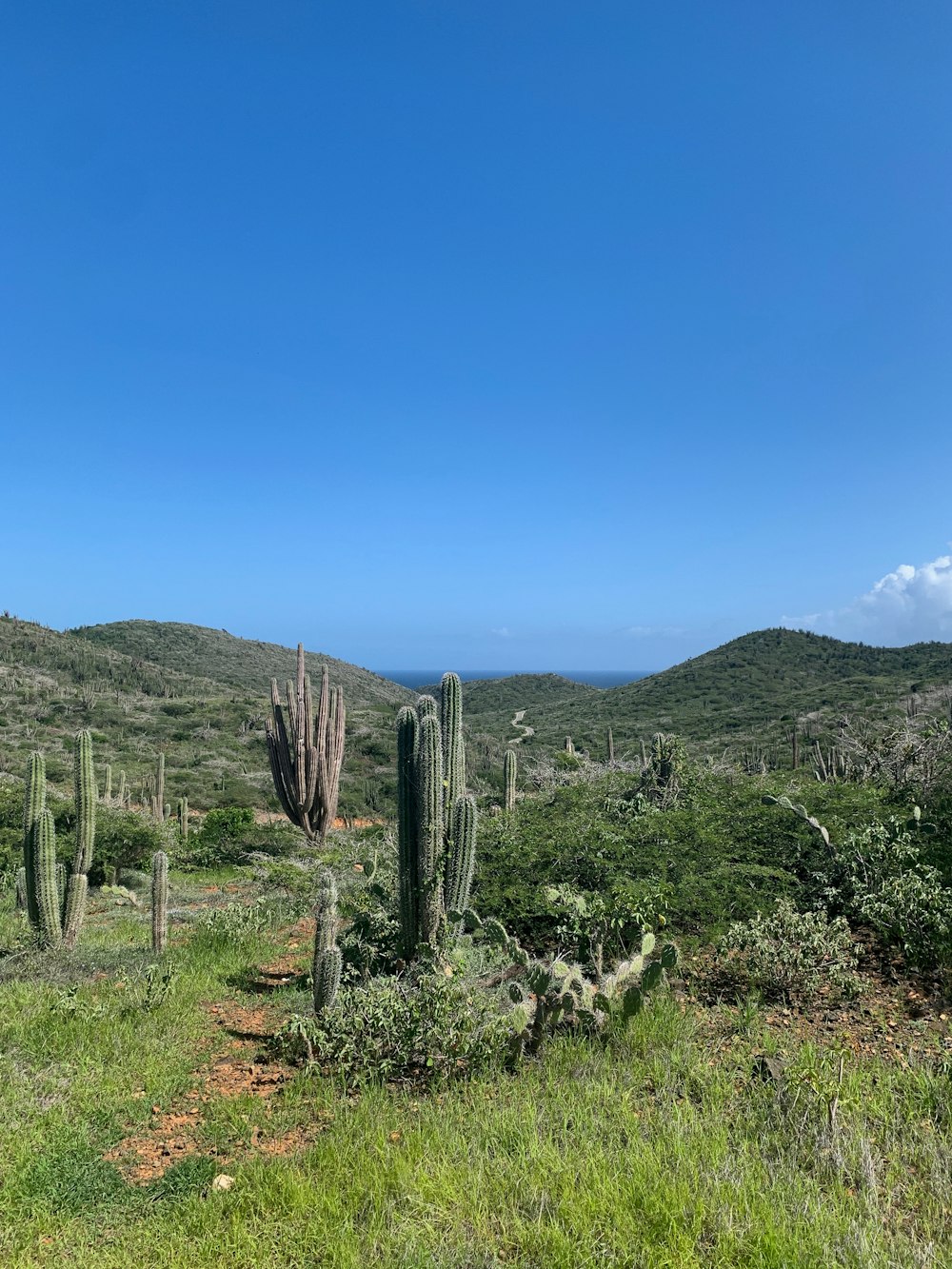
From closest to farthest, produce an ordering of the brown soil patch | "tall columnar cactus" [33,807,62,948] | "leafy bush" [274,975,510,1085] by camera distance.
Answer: the brown soil patch < "leafy bush" [274,975,510,1085] < "tall columnar cactus" [33,807,62,948]

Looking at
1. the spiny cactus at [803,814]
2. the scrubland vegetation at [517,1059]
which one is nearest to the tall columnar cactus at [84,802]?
the scrubland vegetation at [517,1059]

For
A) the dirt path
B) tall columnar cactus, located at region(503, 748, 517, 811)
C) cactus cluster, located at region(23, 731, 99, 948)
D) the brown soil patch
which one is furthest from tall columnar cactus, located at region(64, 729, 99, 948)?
the dirt path

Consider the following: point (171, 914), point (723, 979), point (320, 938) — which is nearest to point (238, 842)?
point (171, 914)

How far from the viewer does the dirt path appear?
42.0m

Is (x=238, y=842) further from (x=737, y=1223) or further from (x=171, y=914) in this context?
(x=737, y=1223)

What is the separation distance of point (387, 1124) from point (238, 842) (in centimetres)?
1273

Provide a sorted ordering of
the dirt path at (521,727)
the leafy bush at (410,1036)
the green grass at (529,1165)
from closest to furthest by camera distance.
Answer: the green grass at (529,1165) → the leafy bush at (410,1036) → the dirt path at (521,727)

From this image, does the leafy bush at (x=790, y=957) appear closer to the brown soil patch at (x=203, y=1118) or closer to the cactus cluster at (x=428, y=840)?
the cactus cluster at (x=428, y=840)

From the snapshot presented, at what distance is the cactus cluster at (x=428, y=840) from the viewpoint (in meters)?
5.73

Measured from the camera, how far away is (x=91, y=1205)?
10.9ft

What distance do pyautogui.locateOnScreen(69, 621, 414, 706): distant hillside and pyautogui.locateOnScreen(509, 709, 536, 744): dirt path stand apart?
31.5 feet

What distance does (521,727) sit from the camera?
4878 cm

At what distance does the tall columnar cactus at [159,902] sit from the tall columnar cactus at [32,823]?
1.28m

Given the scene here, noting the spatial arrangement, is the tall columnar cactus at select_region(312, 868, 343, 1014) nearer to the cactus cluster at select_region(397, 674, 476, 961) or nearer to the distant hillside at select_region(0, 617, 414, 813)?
the cactus cluster at select_region(397, 674, 476, 961)
